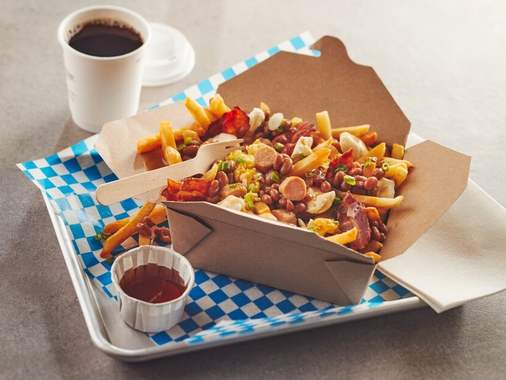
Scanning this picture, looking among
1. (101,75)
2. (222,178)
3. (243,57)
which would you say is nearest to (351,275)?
(222,178)

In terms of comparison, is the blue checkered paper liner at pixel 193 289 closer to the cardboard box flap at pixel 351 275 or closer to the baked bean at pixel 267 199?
the cardboard box flap at pixel 351 275

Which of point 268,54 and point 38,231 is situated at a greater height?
point 268,54

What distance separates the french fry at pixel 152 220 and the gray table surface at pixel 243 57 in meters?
0.13

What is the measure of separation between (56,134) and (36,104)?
159 millimetres

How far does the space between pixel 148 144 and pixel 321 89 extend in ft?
1.66

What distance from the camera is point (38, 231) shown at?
1.96m

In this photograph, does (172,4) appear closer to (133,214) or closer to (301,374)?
(133,214)

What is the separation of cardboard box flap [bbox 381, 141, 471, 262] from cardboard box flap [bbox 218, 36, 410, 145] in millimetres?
176

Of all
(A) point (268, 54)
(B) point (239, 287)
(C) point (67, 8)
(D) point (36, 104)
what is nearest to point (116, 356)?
(B) point (239, 287)

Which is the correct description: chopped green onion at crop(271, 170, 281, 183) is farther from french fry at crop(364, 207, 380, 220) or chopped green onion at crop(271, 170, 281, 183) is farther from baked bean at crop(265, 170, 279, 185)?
french fry at crop(364, 207, 380, 220)

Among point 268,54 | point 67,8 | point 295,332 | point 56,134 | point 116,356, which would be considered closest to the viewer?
point 116,356

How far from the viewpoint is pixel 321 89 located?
2244 mm

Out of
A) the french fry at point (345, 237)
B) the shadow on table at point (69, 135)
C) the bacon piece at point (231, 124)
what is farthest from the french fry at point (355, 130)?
the shadow on table at point (69, 135)

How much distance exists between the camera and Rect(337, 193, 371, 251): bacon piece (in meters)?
1.81
